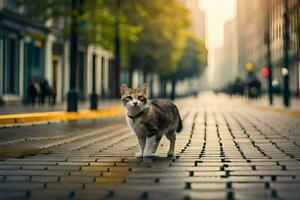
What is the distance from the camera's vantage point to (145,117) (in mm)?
7605

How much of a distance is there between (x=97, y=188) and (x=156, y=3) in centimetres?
4010

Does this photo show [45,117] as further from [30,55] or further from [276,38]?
[276,38]

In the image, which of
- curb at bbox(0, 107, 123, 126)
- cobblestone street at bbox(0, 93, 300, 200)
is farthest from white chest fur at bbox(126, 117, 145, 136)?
curb at bbox(0, 107, 123, 126)

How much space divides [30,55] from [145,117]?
2939 centimetres

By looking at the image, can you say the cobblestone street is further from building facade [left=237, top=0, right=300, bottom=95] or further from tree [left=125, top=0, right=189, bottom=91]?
tree [left=125, top=0, right=189, bottom=91]

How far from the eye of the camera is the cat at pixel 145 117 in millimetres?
7527

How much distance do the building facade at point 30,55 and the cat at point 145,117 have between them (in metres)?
17.9

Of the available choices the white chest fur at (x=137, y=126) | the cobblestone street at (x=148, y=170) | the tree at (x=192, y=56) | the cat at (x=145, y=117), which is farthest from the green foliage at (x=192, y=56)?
the white chest fur at (x=137, y=126)

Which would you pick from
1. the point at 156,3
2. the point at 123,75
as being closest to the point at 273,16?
the point at 123,75

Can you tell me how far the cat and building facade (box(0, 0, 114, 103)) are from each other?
17912 mm

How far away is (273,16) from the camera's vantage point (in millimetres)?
82562

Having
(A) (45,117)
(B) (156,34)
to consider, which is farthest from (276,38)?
(A) (45,117)

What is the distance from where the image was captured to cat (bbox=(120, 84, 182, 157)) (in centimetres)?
753

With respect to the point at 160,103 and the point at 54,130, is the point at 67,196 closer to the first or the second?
the point at 160,103
